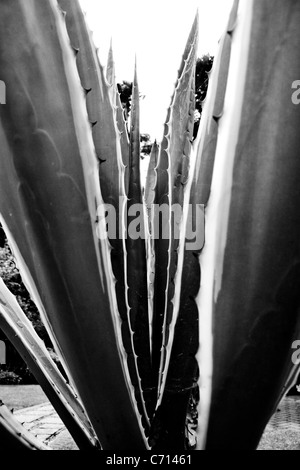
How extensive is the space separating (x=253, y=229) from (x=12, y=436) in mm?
317

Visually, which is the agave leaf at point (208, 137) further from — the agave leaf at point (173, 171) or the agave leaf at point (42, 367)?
the agave leaf at point (42, 367)

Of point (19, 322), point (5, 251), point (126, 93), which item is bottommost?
point (5, 251)

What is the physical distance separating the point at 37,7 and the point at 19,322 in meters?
0.39

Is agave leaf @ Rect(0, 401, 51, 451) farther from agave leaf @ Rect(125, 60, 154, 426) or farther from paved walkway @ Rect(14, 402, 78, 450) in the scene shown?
paved walkway @ Rect(14, 402, 78, 450)

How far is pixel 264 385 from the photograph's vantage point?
0.45 m

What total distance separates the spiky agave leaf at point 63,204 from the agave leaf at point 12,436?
0.09 metres

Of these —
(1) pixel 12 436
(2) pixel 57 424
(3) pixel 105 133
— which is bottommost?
(2) pixel 57 424

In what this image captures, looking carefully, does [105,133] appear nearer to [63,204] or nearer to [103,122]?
[103,122]

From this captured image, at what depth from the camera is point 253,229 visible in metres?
0.44

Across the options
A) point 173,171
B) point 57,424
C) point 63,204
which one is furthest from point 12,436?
point 57,424

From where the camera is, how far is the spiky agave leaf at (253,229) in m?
0.43

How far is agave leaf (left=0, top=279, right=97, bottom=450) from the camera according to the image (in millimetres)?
610
